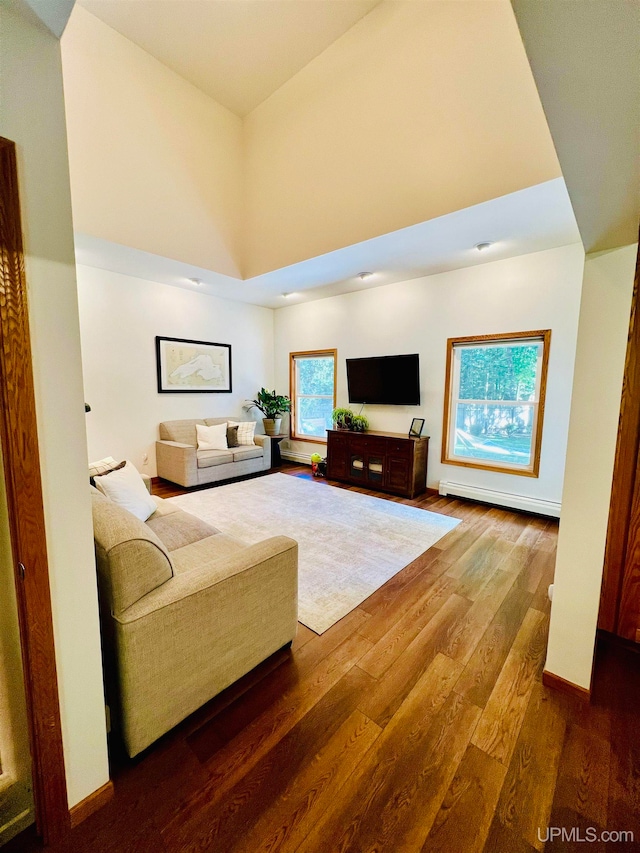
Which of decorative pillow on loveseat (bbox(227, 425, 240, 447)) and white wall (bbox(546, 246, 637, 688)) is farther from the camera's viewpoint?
decorative pillow on loveseat (bbox(227, 425, 240, 447))

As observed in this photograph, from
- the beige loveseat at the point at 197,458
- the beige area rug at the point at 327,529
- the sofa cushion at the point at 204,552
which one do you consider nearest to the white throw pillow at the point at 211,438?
the beige loveseat at the point at 197,458

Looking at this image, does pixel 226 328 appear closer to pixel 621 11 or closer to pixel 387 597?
pixel 387 597

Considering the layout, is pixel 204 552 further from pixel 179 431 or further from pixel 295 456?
pixel 295 456

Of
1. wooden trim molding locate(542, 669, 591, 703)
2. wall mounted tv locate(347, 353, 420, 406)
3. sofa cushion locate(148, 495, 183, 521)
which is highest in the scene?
wall mounted tv locate(347, 353, 420, 406)

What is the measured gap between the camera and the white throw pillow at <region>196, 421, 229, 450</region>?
192 inches

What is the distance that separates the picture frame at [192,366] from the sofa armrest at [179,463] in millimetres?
922

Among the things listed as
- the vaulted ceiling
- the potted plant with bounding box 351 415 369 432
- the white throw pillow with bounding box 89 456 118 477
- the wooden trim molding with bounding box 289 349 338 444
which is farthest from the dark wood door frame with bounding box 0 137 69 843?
the wooden trim molding with bounding box 289 349 338 444

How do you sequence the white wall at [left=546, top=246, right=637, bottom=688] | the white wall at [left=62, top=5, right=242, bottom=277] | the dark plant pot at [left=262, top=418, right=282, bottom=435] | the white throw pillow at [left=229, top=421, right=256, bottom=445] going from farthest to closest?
the dark plant pot at [left=262, top=418, right=282, bottom=435] → the white throw pillow at [left=229, top=421, right=256, bottom=445] → the white wall at [left=62, top=5, right=242, bottom=277] → the white wall at [left=546, top=246, right=637, bottom=688]

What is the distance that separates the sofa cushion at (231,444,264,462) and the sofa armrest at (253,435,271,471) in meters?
0.07

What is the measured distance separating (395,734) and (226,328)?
5459mm

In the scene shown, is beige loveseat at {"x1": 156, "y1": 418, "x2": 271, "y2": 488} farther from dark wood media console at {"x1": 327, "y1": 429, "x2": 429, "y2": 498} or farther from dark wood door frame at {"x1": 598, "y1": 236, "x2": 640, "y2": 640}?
dark wood door frame at {"x1": 598, "y1": 236, "x2": 640, "y2": 640}

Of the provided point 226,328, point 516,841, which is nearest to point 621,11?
point 516,841

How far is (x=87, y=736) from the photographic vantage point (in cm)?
101

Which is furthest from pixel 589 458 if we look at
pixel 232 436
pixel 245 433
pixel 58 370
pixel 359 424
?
pixel 232 436
